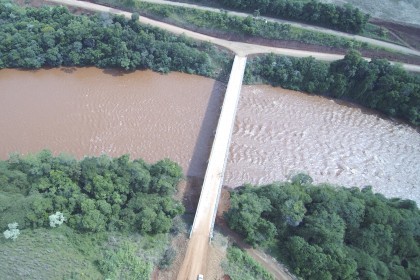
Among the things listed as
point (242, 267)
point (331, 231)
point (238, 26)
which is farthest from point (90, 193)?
point (238, 26)

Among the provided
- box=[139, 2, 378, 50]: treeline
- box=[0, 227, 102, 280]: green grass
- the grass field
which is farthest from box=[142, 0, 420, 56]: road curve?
box=[0, 227, 102, 280]: green grass

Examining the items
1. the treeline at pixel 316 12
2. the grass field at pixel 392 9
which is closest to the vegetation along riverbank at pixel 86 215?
the treeline at pixel 316 12

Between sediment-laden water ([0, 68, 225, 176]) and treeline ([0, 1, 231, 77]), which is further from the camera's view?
treeline ([0, 1, 231, 77])

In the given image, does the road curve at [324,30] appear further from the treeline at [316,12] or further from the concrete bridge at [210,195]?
the concrete bridge at [210,195]

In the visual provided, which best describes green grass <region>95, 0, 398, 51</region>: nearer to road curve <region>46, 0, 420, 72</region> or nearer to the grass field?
road curve <region>46, 0, 420, 72</region>

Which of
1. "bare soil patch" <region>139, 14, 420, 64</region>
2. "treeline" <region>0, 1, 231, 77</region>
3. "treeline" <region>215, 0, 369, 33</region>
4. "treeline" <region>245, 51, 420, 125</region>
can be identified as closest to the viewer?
"treeline" <region>245, 51, 420, 125</region>

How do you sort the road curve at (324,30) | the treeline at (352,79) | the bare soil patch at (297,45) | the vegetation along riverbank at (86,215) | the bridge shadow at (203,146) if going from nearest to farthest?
1. the vegetation along riverbank at (86,215)
2. the bridge shadow at (203,146)
3. the treeline at (352,79)
4. the bare soil patch at (297,45)
5. the road curve at (324,30)
